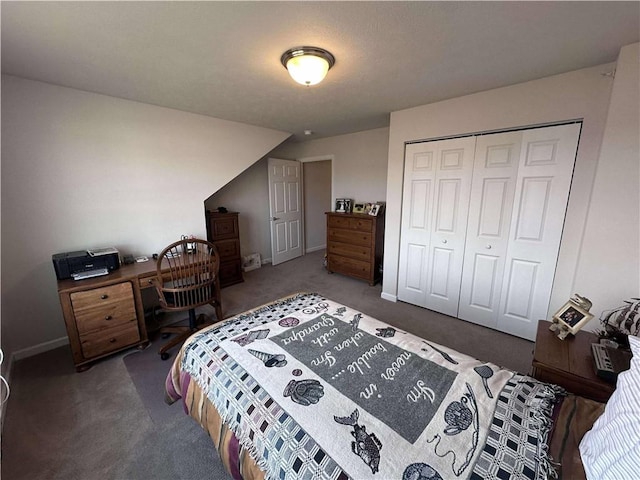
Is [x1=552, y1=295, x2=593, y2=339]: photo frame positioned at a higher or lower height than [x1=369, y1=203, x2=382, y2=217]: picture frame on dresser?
lower

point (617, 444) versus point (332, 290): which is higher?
point (617, 444)

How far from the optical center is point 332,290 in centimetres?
370

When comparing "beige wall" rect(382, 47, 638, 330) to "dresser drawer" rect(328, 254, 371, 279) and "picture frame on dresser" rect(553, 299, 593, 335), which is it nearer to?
"picture frame on dresser" rect(553, 299, 593, 335)

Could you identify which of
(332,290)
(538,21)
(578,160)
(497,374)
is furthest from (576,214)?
(332,290)

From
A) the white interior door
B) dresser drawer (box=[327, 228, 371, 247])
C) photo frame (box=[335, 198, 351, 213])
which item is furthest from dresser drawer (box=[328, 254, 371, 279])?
the white interior door

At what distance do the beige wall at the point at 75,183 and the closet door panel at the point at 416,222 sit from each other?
8.19ft

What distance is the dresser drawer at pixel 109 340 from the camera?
6.88ft

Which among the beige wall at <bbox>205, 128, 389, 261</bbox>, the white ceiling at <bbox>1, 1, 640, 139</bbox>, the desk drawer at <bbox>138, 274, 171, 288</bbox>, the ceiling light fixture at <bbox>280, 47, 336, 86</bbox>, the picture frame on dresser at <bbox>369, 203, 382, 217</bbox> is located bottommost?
the desk drawer at <bbox>138, 274, 171, 288</bbox>

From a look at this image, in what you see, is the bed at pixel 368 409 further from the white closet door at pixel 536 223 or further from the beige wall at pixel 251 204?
the beige wall at pixel 251 204

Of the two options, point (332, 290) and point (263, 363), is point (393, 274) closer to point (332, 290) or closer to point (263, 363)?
point (332, 290)

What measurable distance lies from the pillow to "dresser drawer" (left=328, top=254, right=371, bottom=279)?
298cm

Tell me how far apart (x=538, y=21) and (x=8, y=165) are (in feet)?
12.4

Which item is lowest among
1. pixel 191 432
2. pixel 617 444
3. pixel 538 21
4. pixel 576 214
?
pixel 191 432

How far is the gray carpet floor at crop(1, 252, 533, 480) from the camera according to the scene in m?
1.39
